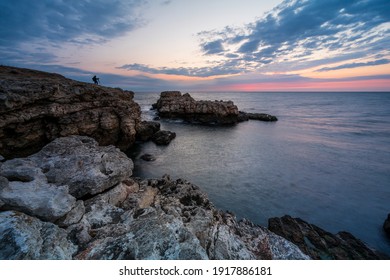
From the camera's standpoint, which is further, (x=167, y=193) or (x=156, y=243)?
(x=167, y=193)

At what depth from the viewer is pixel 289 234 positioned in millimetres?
9953

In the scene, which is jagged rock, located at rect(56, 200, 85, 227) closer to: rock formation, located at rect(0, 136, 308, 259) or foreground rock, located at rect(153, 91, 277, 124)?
rock formation, located at rect(0, 136, 308, 259)

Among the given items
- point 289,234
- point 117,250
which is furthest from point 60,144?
point 289,234

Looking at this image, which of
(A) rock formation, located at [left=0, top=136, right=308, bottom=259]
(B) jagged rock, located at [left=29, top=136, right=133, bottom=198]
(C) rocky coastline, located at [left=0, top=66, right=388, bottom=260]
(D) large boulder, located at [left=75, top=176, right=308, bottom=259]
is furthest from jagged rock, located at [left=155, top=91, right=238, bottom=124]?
(D) large boulder, located at [left=75, top=176, right=308, bottom=259]

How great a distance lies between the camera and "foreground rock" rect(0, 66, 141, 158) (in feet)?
45.8

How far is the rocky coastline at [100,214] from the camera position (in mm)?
5137

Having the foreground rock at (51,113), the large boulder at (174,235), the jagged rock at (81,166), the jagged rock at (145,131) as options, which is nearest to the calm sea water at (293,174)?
the jagged rock at (145,131)

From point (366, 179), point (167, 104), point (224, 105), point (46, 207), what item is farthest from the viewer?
point (167, 104)

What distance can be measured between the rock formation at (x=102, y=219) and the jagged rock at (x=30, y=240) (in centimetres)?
2

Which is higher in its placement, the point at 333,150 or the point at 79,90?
the point at 79,90

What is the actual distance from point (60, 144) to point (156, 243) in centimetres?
814

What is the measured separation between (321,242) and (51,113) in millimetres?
20373
